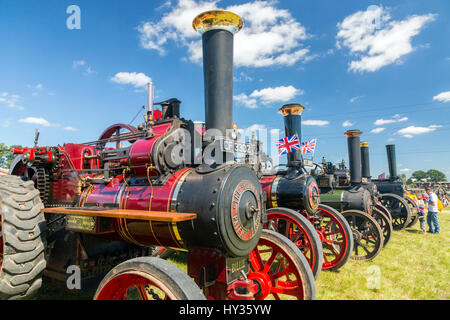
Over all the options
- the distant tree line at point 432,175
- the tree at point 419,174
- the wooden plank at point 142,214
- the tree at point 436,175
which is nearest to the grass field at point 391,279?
the wooden plank at point 142,214

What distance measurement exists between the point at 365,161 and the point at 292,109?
19.4 ft

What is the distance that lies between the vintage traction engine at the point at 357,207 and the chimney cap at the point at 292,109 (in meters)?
1.63

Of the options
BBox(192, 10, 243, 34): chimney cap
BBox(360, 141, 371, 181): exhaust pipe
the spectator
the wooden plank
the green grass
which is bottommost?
the green grass

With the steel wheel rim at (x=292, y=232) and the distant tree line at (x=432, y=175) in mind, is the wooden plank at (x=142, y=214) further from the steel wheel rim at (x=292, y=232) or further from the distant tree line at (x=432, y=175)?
the distant tree line at (x=432, y=175)

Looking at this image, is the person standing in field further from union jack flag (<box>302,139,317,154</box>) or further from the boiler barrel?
the boiler barrel

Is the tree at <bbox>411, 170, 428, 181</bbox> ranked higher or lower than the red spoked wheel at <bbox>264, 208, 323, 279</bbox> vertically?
higher

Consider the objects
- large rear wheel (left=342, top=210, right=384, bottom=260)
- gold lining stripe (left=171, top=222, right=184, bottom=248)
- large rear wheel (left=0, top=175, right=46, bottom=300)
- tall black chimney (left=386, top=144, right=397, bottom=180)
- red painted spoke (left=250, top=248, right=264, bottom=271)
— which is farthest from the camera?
tall black chimney (left=386, top=144, right=397, bottom=180)

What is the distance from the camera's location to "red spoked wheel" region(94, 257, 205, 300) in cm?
194

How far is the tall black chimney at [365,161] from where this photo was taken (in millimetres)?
10773

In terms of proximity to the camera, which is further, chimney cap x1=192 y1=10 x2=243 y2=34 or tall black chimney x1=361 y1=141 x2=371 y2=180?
tall black chimney x1=361 y1=141 x2=371 y2=180

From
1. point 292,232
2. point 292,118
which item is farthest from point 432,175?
point 292,232

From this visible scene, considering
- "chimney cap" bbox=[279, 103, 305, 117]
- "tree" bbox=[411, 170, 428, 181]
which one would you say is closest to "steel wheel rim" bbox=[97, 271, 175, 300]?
"chimney cap" bbox=[279, 103, 305, 117]
